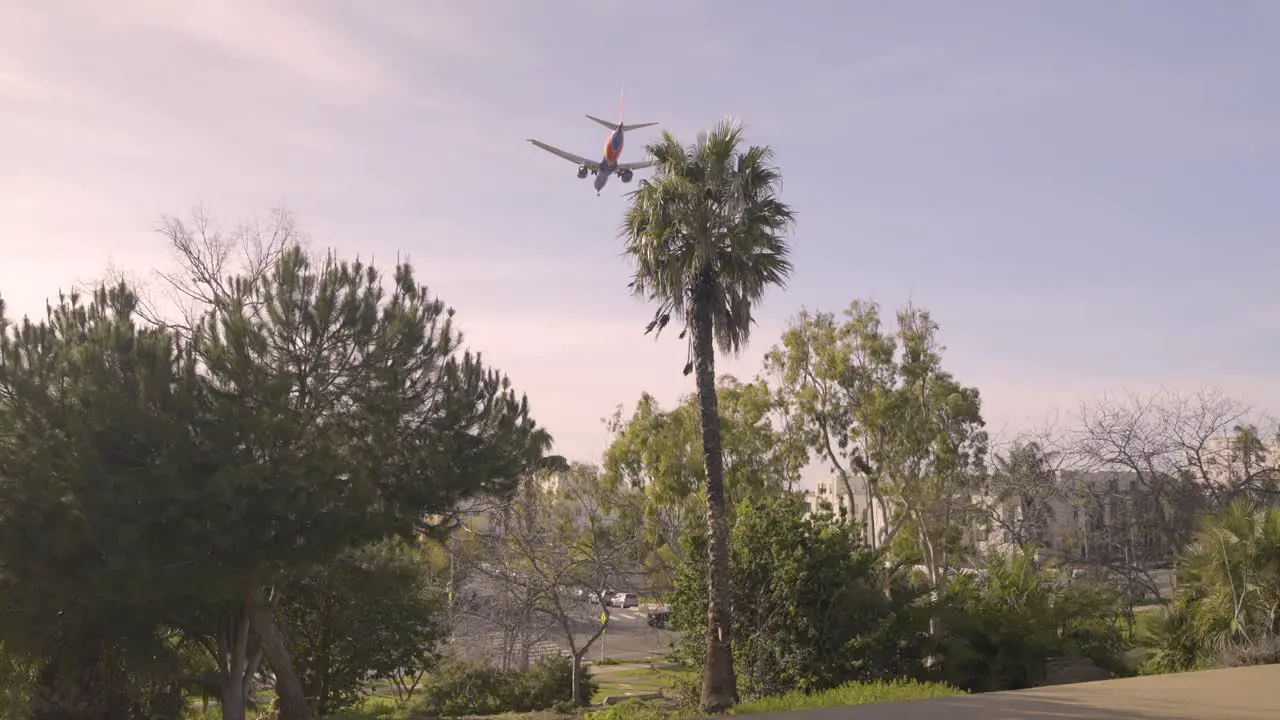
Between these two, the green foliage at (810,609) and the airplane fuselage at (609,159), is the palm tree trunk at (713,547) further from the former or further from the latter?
the airplane fuselage at (609,159)

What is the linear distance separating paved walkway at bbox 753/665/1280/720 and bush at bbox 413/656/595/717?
15.6 meters

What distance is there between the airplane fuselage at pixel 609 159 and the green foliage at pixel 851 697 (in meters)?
17.5

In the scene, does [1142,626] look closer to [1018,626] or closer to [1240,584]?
[1240,584]

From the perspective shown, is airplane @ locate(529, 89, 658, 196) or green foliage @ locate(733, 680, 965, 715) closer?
green foliage @ locate(733, 680, 965, 715)

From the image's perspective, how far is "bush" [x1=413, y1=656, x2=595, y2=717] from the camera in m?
25.0

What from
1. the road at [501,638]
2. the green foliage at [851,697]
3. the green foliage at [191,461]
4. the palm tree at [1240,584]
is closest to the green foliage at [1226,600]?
the palm tree at [1240,584]

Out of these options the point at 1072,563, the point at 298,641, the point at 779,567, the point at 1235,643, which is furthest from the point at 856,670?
the point at 298,641

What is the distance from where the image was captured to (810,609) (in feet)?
54.7

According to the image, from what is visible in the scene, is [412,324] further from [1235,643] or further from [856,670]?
[1235,643]

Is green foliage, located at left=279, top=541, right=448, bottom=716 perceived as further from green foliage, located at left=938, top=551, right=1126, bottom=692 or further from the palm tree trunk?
green foliage, located at left=938, top=551, right=1126, bottom=692

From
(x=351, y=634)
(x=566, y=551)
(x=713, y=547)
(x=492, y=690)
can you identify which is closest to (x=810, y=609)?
(x=713, y=547)

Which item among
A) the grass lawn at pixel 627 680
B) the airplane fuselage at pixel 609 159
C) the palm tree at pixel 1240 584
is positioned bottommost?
the grass lawn at pixel 627 680

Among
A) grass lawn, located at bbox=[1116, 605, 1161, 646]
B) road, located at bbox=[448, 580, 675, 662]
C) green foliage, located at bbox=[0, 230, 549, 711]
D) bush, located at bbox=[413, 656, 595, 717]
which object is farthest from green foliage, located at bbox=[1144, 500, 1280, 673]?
bush, located at bbox=[413, 656, 595, 717]

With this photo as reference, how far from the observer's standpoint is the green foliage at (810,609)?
16375 millimetres
